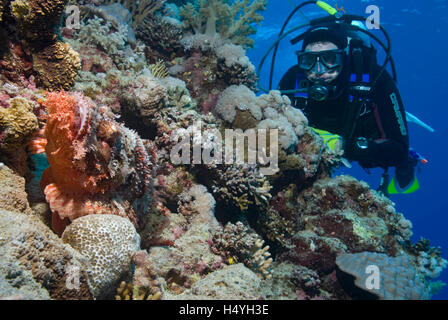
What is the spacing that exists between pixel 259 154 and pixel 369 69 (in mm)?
3804

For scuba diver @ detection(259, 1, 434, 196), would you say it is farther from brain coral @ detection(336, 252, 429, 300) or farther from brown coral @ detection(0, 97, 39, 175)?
brown coral @ detection(0, 97, 39, 175)

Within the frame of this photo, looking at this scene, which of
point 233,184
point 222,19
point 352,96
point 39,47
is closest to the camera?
point 39,47

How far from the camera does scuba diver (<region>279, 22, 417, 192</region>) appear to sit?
6121 millimetres

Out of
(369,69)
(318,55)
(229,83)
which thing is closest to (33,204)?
(229,83)

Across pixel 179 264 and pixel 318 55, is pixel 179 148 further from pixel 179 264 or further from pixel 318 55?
pixel 318 55

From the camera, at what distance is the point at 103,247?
1923 millimetres

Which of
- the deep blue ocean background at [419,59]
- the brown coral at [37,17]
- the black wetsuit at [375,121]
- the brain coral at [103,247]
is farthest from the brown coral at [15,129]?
the deep blue ocean background at [419,59]

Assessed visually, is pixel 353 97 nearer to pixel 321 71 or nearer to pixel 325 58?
pixel 321 71

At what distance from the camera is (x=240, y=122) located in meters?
5.41

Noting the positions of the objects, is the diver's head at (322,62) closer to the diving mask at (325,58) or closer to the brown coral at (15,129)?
the diving mask at (325,58)

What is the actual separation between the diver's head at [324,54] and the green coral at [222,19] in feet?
6.44

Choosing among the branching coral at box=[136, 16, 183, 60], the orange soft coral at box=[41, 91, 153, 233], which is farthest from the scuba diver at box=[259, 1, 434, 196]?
the orange soft coral at box=[41, 91, 153, 233]

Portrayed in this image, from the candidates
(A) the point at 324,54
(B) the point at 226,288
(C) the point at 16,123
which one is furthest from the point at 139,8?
(B) the point at 226,288

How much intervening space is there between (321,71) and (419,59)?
48854 millimetres
